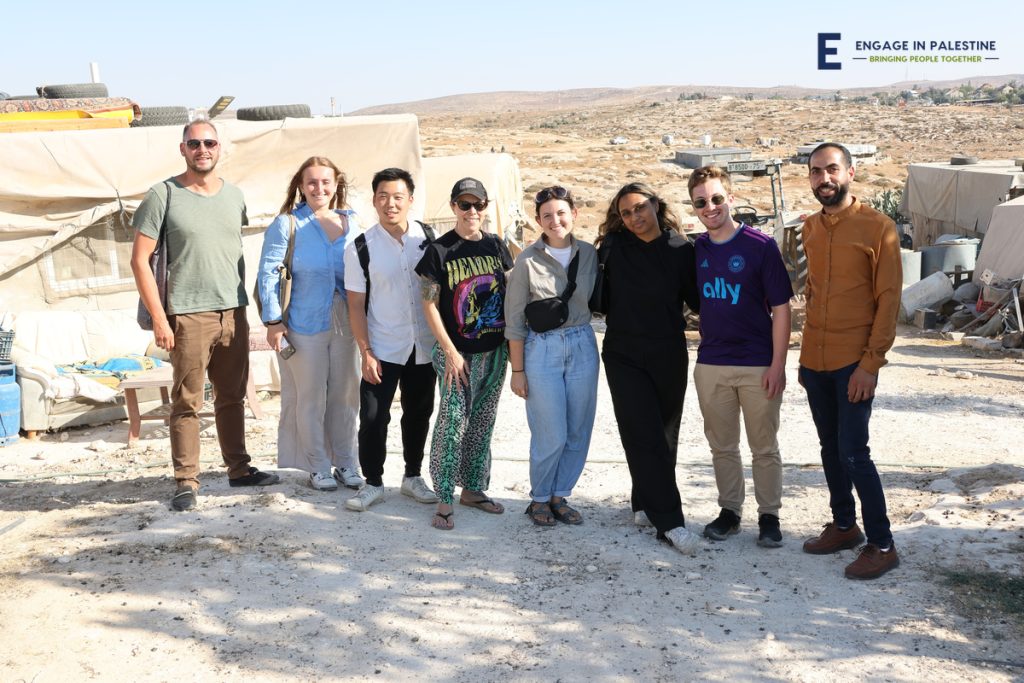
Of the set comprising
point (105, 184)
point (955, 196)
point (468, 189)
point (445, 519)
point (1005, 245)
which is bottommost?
point (445, 519)

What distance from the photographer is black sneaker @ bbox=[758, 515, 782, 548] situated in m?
4.76

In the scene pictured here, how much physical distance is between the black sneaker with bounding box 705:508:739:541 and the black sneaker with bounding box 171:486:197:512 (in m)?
2.70

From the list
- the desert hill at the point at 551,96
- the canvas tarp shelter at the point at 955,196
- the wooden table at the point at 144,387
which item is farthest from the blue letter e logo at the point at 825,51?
the desert hill at the point at 551,96

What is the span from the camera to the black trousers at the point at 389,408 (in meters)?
4.95

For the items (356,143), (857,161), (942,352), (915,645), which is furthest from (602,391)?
(857,161)

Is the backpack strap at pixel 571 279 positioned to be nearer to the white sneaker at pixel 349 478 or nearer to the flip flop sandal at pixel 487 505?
the flip flop sandal at pixel 487 505

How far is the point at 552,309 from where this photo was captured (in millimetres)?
4574

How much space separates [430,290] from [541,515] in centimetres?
133

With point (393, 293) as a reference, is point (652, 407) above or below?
below

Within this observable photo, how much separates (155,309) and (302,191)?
95 centimetres

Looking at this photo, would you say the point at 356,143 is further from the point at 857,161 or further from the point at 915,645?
the point at 857,161

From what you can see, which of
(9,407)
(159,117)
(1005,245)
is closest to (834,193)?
(9,407)

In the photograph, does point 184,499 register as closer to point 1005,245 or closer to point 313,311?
point 313,311

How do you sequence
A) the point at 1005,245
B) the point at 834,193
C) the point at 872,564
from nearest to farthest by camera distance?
the point at 834,193
the point at 872,564
the point at 1005,245
